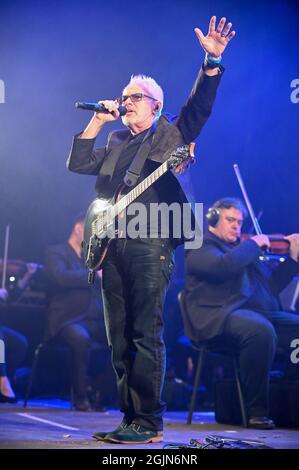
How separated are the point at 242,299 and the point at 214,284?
0.19 metres

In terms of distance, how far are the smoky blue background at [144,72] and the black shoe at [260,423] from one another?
2.51 m

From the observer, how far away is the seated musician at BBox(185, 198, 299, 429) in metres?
4.30

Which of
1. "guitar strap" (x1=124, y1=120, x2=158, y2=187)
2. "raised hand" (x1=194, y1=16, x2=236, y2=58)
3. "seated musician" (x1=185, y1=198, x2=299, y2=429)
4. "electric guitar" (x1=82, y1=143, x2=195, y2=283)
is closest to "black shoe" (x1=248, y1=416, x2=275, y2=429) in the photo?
"seated musician" (x1=185, y1=198, x2=299, y2=429)

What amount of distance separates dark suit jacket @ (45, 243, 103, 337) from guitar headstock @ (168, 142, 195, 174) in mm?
2713

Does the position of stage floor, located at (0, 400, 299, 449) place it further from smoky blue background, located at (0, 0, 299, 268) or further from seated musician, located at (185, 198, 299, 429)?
smoky blue background, located at (0, 0, 299, 268)

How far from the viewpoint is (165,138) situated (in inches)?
131

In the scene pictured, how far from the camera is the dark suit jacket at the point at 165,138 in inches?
127

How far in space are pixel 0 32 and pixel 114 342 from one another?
2928mm

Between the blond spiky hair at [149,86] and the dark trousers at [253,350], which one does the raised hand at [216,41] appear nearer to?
the blond spiky hair at [149,86]

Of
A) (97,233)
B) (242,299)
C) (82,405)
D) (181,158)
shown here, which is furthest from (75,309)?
(181,158)

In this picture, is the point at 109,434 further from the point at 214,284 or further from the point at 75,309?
the point at 75,309

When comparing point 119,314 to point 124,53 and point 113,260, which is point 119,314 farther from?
point 124,53

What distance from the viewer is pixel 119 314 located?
10.9 feet
